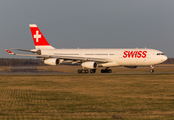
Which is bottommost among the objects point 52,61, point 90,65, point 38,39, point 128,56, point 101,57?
point 90,65

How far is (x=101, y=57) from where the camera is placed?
49.8 m

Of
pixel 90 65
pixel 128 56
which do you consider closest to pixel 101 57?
pixel 90 65

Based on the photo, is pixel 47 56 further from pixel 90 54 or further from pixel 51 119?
pixel 51 119

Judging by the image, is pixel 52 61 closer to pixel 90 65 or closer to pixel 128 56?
pixel 90 65

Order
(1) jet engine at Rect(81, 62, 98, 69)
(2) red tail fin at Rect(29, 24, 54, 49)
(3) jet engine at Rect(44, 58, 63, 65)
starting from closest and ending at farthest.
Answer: (1) jet engine at Rect(81, 62, 98, 69), (3) jet engine at Rect(44, 58, 63, 65), (2) red tail fin at Rect(29, 24, 54, 49)

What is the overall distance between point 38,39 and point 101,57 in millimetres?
15235

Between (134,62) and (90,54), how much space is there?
8.73 m

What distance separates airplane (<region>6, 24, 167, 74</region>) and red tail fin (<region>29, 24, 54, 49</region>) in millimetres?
1495

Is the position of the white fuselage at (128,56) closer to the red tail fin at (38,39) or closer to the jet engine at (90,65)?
the jet engine at (90,65)

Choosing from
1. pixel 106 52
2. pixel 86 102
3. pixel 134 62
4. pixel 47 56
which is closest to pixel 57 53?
pixel 47 56

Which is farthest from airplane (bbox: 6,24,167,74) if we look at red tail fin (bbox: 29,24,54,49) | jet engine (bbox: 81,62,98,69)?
red tail fin (bbox: 29,24,54,49)

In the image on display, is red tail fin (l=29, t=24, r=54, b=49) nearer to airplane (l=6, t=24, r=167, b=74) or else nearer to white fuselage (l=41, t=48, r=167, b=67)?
airplane (l=6, t=24, r=167, b=74)

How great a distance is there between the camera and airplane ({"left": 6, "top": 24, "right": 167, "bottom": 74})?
4697 centimetres

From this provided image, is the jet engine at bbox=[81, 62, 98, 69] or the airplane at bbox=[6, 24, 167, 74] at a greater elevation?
the airplane at bbox=[6, 24, 167, 74]
